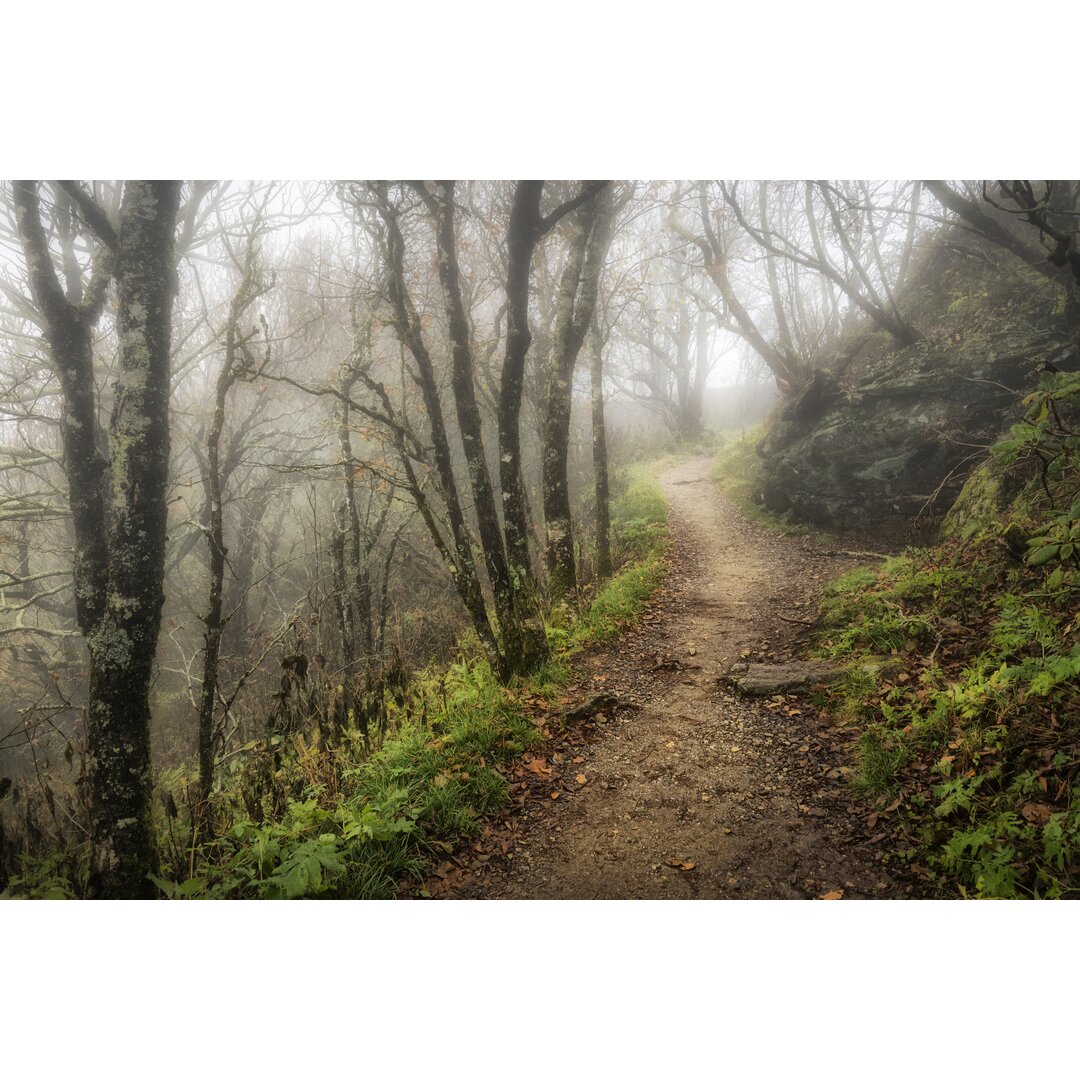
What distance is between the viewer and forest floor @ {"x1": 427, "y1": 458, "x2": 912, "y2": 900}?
262 cm

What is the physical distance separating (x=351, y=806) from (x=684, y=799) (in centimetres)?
200

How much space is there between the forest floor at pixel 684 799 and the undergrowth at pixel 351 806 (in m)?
0.23

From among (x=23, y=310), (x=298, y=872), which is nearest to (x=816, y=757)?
(x=298, y=872)

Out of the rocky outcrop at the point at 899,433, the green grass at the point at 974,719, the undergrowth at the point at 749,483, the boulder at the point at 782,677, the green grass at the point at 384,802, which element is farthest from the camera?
the undergrowth at the point at 749,483

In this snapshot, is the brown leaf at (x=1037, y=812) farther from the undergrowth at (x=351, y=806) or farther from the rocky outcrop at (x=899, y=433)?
the rocky outcrop at (x=899, y=433)

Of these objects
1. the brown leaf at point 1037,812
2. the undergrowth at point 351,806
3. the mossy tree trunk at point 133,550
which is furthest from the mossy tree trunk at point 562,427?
the brown leaf at point 1037,812

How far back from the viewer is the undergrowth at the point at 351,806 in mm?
2633

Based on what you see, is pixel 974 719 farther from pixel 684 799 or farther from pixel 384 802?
pixel 384 802

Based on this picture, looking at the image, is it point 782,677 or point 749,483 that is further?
point 749,483

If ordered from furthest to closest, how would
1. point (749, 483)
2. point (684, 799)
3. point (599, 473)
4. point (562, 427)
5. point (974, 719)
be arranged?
point (749, 483) → point (599, 473) → point (562, 427) → point (684, 799) → point (974, 719)

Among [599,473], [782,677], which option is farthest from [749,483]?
[782,677]

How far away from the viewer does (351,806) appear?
3.01 m

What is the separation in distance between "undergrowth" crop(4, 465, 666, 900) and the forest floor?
0.75ft

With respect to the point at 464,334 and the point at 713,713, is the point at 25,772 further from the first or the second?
the point at 713,713
